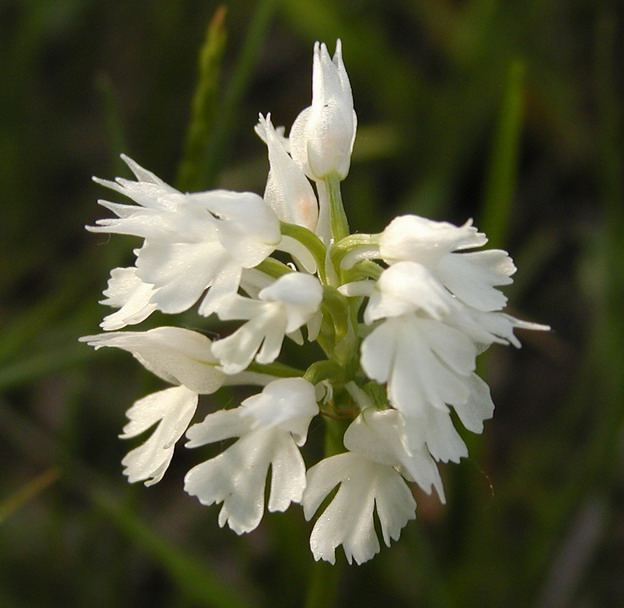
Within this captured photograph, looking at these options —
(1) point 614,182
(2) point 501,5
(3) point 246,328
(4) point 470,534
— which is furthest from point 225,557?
(2) point 501,5

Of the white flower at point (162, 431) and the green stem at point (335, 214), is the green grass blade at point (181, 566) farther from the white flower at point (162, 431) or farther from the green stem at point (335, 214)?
the green stem at point (335, 214)

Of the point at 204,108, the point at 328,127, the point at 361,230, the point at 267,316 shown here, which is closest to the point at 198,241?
the point at 267,316

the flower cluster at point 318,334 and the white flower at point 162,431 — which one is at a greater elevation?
the flower cluster at point 318,334

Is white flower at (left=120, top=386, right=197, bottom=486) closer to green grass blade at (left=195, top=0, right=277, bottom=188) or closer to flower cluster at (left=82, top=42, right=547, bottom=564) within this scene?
flower cluster at (left=82, top=42, right=547, bottom=564)

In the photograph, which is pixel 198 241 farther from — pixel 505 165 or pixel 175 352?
pixel 505 165

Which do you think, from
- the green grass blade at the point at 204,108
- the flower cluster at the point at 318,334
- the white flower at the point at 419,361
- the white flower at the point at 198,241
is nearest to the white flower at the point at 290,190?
the flower cluster at the point at 318,334

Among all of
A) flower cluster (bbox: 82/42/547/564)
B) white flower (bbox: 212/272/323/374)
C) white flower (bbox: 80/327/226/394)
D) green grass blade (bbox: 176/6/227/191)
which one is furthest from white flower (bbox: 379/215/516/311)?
green grass blade (bbox: 176/6/227/191)
